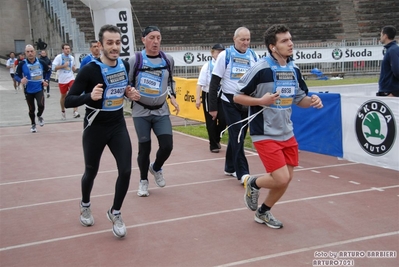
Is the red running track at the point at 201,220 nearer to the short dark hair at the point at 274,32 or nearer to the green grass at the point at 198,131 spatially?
the short dark hair at the point at 274,32

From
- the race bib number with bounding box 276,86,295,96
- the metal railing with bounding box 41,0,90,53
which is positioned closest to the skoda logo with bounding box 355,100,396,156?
the race bib number with bounding box 276,86,295,96

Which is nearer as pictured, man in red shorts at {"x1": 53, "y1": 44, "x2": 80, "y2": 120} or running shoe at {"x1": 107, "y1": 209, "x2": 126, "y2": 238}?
running shoe at {"x1": 107, "y1": 209, "x2": 126, "y2": 238}

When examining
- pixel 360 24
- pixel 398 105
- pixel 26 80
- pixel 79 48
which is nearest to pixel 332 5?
pixel 360 24

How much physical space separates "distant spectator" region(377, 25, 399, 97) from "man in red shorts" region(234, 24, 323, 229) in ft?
13.3

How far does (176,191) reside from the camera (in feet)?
24.5

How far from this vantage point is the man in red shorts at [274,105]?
538 centimetres

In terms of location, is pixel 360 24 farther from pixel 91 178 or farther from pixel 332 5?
pixel 91 178

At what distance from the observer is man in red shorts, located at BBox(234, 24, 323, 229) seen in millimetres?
5383

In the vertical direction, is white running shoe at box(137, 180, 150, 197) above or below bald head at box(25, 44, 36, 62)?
below

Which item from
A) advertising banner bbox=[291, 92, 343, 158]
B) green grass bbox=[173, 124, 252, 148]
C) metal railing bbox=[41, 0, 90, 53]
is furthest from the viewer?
metal railing bbox=[41, 0, 90, 53]

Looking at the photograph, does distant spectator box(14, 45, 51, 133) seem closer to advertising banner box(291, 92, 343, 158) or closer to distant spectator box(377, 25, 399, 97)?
advertising banner box(291, 92, 343, 158)

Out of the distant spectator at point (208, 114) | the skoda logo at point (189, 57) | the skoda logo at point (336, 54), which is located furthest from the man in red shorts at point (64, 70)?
the skoda logo at point (336, 54)

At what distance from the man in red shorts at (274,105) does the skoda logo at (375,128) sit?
3058 mm

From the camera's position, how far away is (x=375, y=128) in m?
8.41
